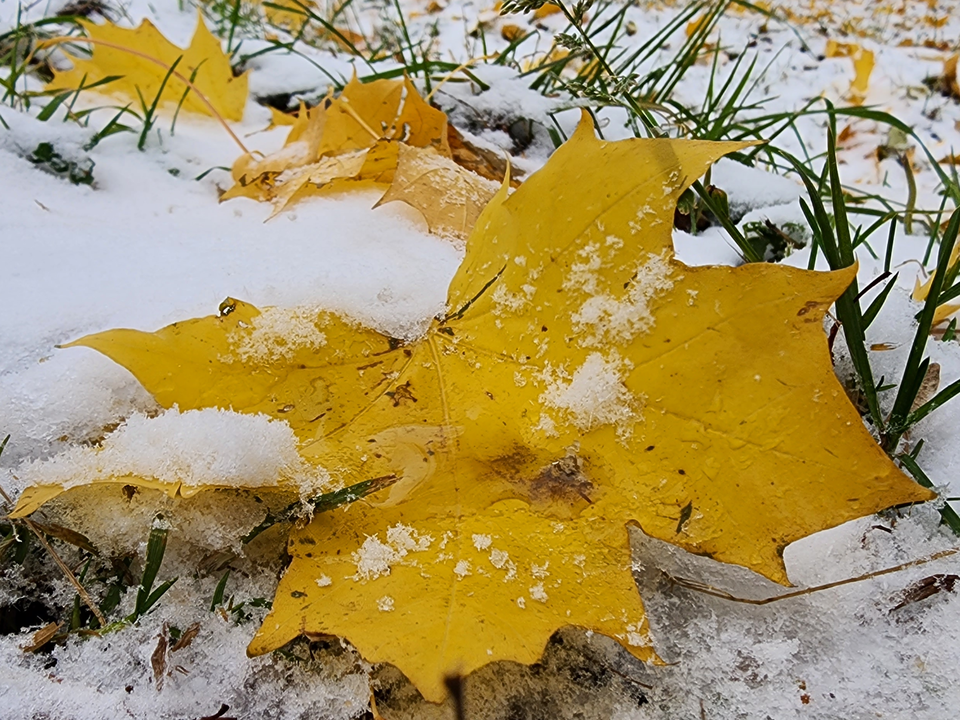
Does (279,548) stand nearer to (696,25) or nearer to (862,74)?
(696,25)

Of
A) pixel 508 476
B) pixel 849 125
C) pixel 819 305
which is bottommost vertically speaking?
pixel 849 125

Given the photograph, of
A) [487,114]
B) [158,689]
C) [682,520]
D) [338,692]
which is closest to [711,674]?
[682,520]

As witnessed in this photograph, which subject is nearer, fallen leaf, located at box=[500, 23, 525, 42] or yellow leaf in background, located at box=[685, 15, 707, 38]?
yellow leaf in background, located at box=[685, 15, 707, 38]

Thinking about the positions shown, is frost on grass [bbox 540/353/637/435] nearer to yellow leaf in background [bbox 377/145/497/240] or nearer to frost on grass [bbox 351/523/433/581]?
frost on grass [bbox 351/523/433/581]

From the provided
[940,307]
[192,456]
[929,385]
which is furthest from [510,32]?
[192,456]

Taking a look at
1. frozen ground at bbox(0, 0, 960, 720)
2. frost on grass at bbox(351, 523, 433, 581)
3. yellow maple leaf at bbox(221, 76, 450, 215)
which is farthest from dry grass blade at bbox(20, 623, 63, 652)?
yellow maple leaf at bbox(221, 76, 450, 215)

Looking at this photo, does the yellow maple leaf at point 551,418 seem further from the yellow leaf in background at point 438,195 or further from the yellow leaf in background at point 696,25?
the yellow leaf in background at point 696,25

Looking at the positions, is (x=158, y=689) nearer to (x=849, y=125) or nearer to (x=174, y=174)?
(x=174, y=174)
